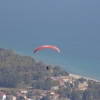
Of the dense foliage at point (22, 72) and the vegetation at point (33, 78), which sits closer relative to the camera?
the vegetation at point (33, 78)

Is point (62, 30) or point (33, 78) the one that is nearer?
point (33, 78)

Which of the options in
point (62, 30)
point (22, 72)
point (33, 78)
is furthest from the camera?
point (62, 30)

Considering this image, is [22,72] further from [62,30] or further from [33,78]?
[62,30]

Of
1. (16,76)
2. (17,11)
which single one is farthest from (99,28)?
(16,76)

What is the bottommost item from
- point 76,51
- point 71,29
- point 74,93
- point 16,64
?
point 74,93

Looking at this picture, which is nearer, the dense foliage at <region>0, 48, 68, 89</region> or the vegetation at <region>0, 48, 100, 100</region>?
the vegetation at <region>0, 48, 100, 100</region>

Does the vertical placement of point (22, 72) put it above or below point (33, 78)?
above

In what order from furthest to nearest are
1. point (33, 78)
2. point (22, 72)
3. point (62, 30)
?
point (62, 30)
point (22, 72)
point (33, 78)

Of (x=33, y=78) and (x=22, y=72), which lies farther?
(x=22, y=72)

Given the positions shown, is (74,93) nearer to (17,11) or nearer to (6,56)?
(6,56)

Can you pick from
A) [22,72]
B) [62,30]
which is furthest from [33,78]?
[62,30]

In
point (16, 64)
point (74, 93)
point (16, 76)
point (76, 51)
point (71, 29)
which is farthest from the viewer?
point (71, 29)
